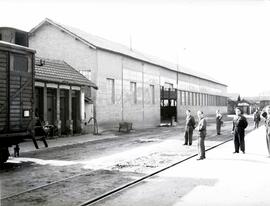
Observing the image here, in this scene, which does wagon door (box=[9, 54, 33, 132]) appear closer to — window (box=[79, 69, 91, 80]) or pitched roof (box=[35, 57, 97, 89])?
pitched roof (box=[35, 57, 97, 89])

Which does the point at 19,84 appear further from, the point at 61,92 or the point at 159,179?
the point at 61,92

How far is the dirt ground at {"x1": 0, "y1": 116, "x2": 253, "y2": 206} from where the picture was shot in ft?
24.5

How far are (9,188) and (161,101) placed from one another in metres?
32.2

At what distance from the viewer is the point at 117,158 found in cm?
1302

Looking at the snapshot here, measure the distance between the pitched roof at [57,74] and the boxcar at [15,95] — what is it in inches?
284

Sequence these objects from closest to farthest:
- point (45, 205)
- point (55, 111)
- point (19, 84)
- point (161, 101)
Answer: point (45, 205) < point (19, 84) < point (55, 111) < point (161, 101)

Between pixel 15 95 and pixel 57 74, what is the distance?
1061 cm

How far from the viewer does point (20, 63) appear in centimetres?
1161

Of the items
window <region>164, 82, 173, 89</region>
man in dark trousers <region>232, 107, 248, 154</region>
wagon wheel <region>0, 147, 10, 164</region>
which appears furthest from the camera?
window <region>164, 82, 173, 89</region>

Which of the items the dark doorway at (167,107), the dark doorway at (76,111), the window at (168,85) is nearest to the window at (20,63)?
the dark doorway at (76,111)

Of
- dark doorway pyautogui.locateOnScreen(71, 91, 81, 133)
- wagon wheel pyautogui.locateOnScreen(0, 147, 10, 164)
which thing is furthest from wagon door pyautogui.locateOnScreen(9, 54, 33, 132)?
dark doorway pyautogui.locateOnScreen(71, 91, 81, 133)

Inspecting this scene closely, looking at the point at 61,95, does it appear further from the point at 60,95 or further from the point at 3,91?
the point at 3,91

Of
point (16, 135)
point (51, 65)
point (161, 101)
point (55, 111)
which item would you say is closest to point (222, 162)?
point (16, 135)

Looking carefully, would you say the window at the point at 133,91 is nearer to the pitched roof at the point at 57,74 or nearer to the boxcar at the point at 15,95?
the pitched roof at the point at 57,74
